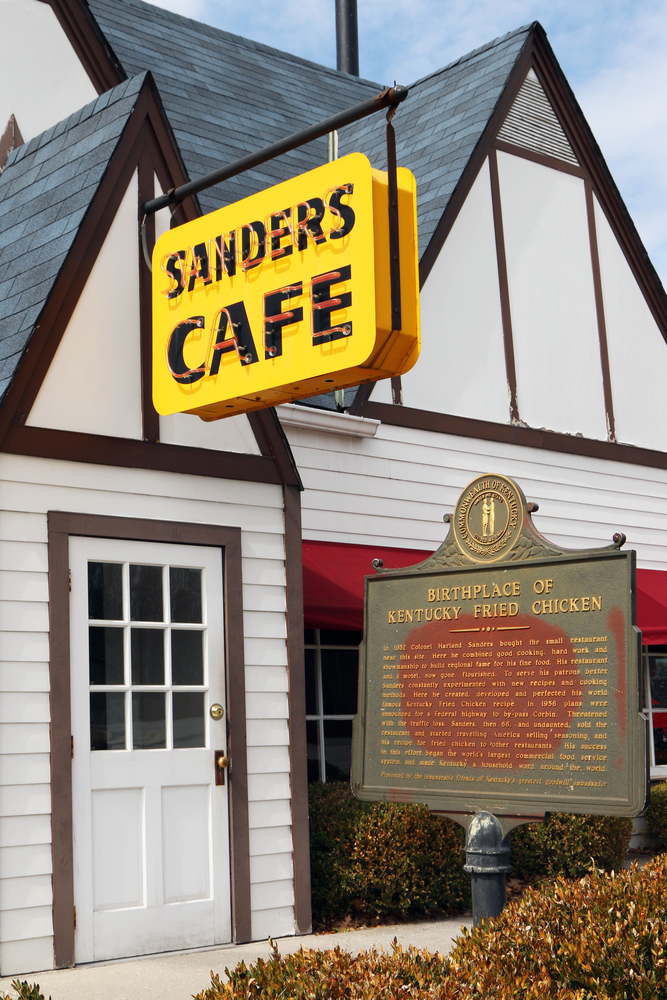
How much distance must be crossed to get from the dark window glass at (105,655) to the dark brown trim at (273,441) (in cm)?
170

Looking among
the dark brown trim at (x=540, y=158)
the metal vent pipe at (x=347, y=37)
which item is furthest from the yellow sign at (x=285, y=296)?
the metal vent pipe at (x=347, y=37)

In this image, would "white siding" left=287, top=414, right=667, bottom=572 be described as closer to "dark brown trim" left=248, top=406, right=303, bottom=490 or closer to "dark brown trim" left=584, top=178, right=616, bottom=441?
"dark brown trim" left=584, top=178, right=616, bottom=441

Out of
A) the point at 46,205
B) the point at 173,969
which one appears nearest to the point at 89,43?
the point at 46,205

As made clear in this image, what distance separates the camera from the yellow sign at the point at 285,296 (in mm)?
6184

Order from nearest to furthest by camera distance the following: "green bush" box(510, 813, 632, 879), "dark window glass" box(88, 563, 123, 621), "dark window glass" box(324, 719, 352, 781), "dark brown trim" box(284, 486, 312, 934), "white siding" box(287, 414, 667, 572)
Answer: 1. "dark window glass" box(88, 563, 123, 621)
2. "dark brown trim" box(284, 486, 312, 934)
3. "green bush" box(510, 813, 632, 879)
4. "dark window glass" box(324, 719, 352, 781)
5. "white siding" box(287, 414, 667, 572)

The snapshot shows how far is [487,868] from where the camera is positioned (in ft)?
16.6

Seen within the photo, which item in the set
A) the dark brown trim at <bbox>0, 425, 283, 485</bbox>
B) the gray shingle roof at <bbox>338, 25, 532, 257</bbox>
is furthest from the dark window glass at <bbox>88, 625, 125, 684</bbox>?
the gray shingle roof at <bbox>338, 25, 532, 257</bbox>

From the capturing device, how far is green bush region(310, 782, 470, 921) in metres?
7.71

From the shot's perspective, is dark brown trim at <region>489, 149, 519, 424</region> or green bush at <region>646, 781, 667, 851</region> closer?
green bush at <region>646, 781, 667, 851</region>

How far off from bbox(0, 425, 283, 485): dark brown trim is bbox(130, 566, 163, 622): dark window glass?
67 cm

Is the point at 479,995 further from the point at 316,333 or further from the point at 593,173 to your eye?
the point at 593,173

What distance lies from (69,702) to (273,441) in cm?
235

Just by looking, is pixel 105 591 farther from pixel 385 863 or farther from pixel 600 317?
pixel 600 317

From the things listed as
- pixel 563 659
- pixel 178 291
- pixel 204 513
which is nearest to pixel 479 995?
pixel 563 659
